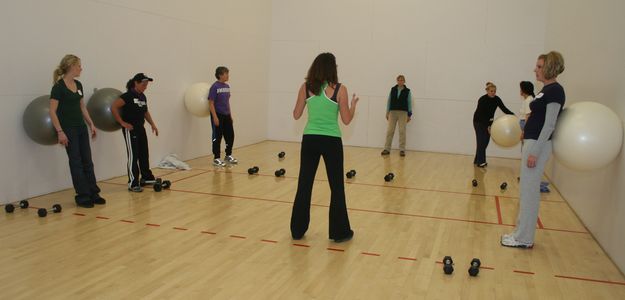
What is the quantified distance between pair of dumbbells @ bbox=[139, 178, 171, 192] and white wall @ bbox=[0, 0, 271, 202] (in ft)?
2.29

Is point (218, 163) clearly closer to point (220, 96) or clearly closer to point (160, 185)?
point (220, 96)

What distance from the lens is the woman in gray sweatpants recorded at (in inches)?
189

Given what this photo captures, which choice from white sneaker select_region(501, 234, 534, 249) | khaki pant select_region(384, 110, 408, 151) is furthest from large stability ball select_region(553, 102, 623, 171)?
khaki pant select_region(384, 110, 408, 151)

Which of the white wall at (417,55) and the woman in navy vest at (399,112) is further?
the white wall at (417,55)

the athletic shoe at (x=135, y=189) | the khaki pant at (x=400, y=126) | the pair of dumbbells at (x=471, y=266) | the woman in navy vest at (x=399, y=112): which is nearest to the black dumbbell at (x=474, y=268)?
the pair of dumbbells at (x=471, y=266)

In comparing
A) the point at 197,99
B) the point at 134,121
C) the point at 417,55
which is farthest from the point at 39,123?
the point at 417,55

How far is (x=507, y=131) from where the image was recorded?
8680 mm

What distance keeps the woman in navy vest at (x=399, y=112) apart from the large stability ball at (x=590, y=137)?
6593 millimetres

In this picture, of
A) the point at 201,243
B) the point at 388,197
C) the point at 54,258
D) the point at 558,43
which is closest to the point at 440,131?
the point at 558,43

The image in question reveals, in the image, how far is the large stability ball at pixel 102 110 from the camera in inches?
266

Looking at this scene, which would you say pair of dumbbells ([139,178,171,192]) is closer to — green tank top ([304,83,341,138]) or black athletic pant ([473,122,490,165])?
green tank top ([304,83,341,138])

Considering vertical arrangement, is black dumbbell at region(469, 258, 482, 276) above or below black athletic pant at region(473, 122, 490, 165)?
below

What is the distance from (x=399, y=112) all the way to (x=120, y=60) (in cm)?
585

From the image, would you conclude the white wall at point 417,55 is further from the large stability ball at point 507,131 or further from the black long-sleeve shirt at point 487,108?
the large stability ball at point 507,131
